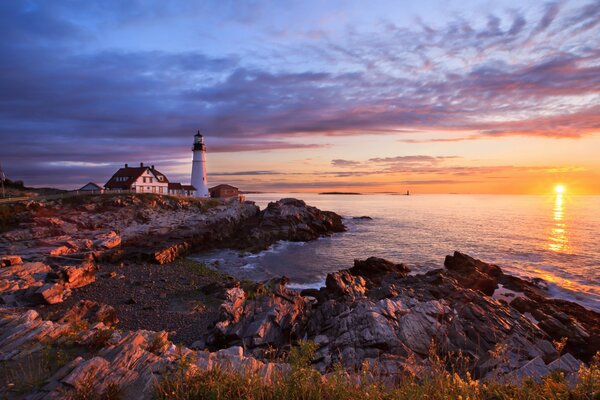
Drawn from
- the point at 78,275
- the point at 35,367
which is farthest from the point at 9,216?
the point at 35,367

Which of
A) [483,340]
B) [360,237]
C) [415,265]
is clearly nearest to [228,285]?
[483,340]

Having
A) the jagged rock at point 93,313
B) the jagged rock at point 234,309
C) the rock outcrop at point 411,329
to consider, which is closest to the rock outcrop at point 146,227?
the jagged rock at point 93,313

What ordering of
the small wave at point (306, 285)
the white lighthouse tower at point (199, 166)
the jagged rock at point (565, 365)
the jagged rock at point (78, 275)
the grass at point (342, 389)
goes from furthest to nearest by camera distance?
the white lighthouse tower at point (199, 166), the small wave at point (306, 285), the jagged rock at point (78, 275), the jagged rock at point (565, 365), the grass at point (342, 389)

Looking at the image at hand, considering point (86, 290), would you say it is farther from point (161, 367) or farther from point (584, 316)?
point (584, 316)

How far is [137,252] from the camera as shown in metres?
35.3

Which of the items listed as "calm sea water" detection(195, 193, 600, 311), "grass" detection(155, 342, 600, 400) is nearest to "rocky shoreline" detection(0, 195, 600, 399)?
"grass" detection(155, 342, 600, 400)

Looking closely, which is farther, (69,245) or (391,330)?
(69,245)

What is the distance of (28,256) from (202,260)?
52.2ft

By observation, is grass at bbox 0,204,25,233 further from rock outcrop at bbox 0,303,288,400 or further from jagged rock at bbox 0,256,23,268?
rock outcrop at bbox 0,303,288,400

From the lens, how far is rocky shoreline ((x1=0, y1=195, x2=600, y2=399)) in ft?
25.1

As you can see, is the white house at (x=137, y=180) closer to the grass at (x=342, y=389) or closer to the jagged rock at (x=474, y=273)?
the jagged rock at (x=474, y=273)

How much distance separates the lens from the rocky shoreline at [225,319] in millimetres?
7645

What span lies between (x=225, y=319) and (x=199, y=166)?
6341 cm

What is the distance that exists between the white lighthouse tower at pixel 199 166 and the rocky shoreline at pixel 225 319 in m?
36.3
